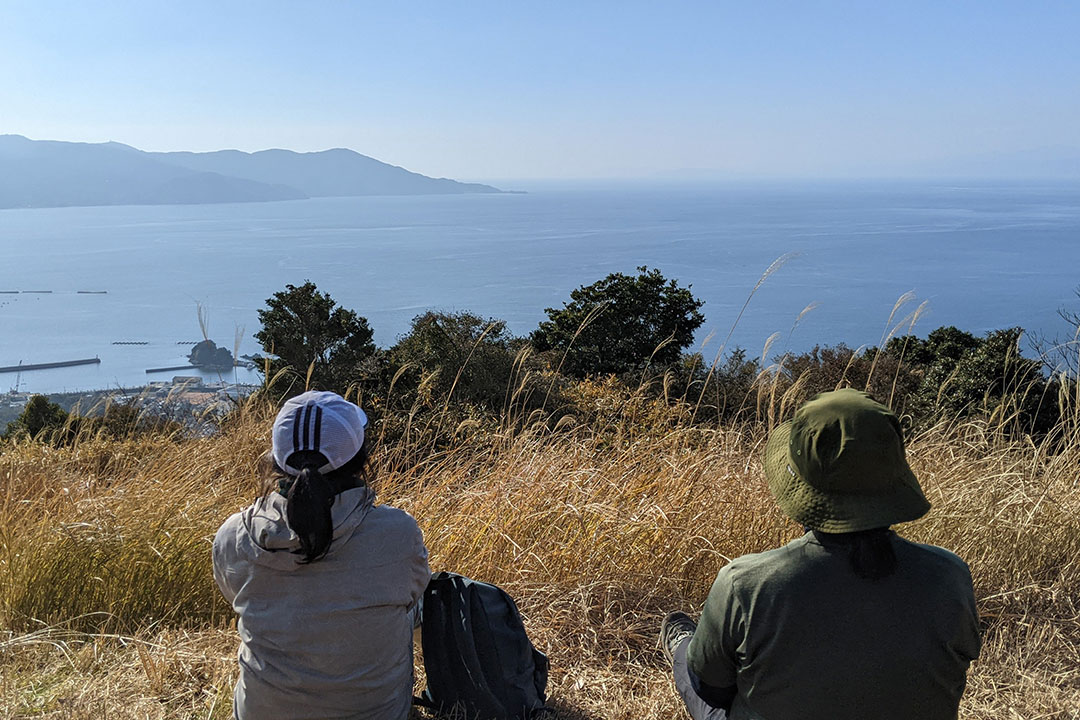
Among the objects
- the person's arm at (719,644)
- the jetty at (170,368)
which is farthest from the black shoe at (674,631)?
the jetty at (170,368)

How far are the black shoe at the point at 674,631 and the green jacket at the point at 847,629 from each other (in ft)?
2.24

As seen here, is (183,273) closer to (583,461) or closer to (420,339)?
(420,339)

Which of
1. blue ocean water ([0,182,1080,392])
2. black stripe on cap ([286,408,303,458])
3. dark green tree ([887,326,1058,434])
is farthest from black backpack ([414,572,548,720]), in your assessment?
blue ocean water ([0,182,1080,392])

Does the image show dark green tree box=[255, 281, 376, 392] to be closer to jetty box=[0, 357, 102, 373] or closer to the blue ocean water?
the blue ocean water

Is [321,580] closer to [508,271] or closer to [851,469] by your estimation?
[851,469]

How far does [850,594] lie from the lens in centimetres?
134

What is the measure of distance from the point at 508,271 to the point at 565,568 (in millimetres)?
71431

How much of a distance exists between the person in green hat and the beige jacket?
797 mm

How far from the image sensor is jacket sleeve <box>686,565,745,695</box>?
1.40 meters

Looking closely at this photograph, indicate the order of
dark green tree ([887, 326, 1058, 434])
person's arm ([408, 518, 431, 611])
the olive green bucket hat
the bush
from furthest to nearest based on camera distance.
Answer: the bush, dark green tree ([887, 326, 1058, 434]), person's arm ([408, 518, 431, 611]), the olive green bucket hat

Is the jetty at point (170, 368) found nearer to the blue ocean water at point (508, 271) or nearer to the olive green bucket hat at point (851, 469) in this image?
the blue ocean water at point (508, 271)

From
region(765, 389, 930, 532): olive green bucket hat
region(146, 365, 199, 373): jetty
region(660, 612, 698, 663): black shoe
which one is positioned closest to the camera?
region(765, 389, 930, 532): olive green bucket hat

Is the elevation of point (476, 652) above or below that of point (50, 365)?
above

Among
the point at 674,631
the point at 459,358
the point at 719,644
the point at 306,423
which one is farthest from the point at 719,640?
the point at 459,358
